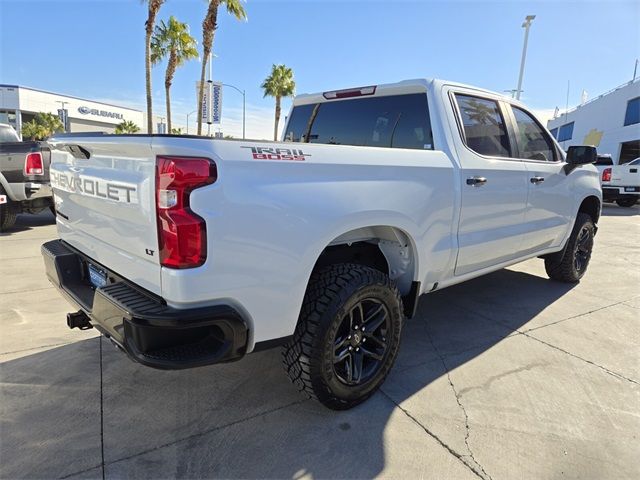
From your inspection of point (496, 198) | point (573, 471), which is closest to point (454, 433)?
point (573, 471)

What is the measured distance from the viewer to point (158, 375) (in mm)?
2912

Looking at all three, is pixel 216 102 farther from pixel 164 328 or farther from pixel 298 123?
pixel 164 328

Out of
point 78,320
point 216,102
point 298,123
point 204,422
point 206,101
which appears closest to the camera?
point 204,422

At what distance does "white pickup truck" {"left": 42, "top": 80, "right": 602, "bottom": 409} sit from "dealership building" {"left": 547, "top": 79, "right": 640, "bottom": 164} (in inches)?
1273

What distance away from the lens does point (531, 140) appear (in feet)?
13.1

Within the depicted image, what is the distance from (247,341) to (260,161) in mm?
821

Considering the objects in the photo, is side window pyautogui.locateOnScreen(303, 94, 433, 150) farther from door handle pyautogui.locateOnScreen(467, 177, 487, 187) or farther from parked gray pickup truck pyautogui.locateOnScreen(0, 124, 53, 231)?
parked gray pickup truck pyautogui.locateOnScreen(0, 124, 53, 231)

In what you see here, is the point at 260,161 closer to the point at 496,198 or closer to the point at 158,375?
the point at 158,375

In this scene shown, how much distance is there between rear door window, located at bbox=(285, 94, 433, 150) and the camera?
321cm

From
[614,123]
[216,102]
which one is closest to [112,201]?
[216,102]

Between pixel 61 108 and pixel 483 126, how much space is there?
63.7 meters

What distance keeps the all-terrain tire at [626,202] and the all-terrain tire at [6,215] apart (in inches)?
727

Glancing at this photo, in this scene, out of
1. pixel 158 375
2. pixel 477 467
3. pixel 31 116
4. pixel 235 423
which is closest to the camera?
pixel 477 467

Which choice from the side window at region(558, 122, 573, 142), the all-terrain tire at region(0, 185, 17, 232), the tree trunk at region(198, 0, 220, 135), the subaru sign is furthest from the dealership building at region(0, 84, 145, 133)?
the side window at region(558, 122, 573, 142)
